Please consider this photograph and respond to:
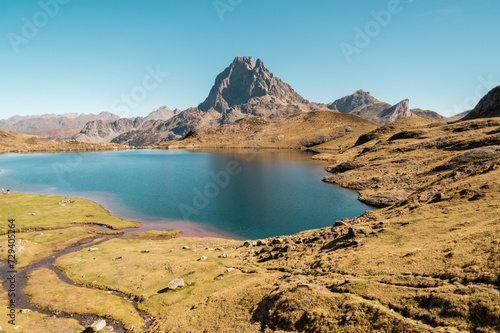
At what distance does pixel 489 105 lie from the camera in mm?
161750

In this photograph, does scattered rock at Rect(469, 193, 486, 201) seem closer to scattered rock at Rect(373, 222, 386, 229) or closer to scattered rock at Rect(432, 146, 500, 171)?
scattered rock at Rect(373, 222, 386, 229)

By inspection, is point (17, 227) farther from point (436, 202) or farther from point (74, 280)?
point (436, 202)

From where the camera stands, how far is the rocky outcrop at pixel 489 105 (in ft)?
506

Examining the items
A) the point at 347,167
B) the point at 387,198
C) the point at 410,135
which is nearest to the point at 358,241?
the point at 387,198

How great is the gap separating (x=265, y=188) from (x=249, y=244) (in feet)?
187

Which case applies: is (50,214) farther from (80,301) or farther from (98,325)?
(98,325)

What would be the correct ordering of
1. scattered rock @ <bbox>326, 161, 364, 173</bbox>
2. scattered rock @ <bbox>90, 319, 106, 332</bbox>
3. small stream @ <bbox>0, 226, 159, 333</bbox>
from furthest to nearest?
scattered rock @ <bbox>326, 161, 364, 173</bbox>, small stream @ <bbox>0, 226, 159, 333</bbox>, scattered rock @ <bbox>90, 319, 106, 332</bbox>

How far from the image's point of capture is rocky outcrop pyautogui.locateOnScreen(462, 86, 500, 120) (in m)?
154

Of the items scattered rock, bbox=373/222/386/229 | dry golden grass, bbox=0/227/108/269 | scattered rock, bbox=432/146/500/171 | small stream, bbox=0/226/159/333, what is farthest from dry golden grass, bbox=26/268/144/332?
scattered rock, bbox=432/146/500/171

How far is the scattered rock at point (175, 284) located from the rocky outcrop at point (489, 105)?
664ft

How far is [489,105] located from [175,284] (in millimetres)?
220650

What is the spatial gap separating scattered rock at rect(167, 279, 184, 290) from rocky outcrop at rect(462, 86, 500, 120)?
20249 centimetres

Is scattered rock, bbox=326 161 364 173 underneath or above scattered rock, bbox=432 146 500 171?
underneath

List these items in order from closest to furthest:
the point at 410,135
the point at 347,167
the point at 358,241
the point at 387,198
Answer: the point at 358,241 < the point at 387,198 < the point at 347,167 < the point at 410,135
